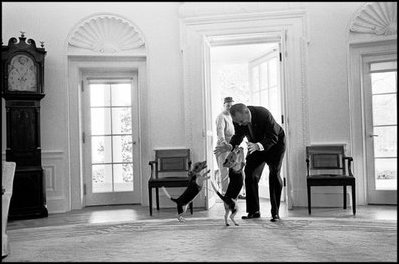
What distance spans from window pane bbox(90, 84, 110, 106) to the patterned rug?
2.37 metres

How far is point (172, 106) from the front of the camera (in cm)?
644

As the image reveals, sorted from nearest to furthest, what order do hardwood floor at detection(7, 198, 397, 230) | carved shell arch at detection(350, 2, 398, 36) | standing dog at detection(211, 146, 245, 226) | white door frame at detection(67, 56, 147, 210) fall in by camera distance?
1. standing dog at detection(211, 146, 245, 226)
2. hardwood floor at detection(7, 198, 397, 230)
3. carved shell arch at detection(350, 2, 398, 36)
4. white door frame at detection(67, 56, 147, 210)

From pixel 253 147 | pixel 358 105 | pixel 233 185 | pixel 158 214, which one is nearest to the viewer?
pixel 233 185

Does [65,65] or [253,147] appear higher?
[65,65]

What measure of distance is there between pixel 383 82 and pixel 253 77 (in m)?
2.19

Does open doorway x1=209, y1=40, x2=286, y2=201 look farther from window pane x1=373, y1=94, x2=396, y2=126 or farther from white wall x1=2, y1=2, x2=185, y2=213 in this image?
window pane x1=373, y1=94, x2=396, y2=126

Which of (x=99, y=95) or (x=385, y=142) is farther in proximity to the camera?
(x=99, y=95)

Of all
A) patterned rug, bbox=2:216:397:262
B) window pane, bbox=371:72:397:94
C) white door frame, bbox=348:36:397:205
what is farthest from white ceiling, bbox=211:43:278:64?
patterned rug, bbox=2:216:397:262

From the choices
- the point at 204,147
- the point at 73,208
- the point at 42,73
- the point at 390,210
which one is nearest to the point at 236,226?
the point at 204,147

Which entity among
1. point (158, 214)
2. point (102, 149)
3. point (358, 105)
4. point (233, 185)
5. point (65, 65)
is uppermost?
point (65, 65)

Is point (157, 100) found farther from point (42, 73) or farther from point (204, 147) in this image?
point (42, 73)

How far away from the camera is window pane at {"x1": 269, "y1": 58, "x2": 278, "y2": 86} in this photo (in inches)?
273

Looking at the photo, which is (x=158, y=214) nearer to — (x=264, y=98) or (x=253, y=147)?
(x=253, y=147)

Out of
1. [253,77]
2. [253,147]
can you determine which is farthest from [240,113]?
[253,77]
